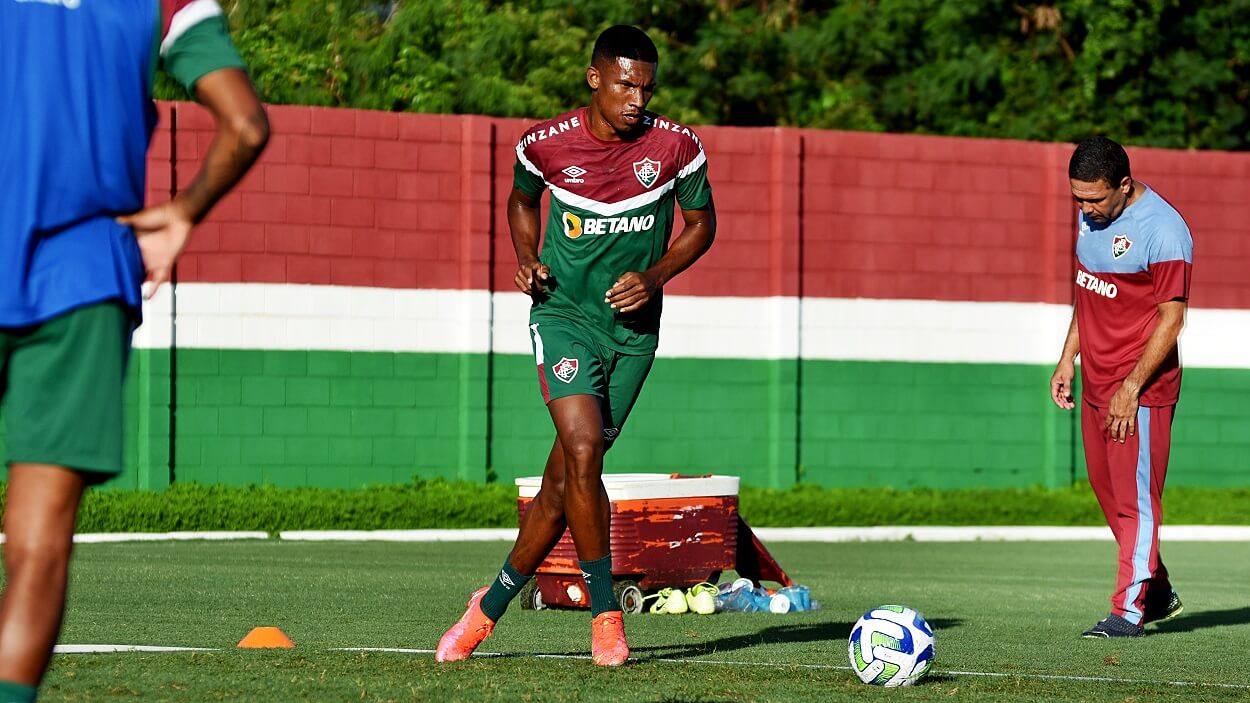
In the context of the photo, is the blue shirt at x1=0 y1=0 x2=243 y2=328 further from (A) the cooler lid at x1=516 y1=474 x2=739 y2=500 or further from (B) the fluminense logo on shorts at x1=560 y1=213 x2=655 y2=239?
(A) the cooler lid at x1=516 y1=474 x2=739 y2=500

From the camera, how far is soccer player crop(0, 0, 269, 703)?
12.4 ft

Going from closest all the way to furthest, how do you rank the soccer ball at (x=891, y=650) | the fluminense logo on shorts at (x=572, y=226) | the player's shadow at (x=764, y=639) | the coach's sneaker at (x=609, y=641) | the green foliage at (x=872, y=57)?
the soccer ball at (x=891, y=650)
the coach's sneaker at (x=609, y=641)
the fluminense logo on shorts at (x=572, y=226)
the player's shadow at (x=764, y=639)
the green foliage at (x=872, y=57)

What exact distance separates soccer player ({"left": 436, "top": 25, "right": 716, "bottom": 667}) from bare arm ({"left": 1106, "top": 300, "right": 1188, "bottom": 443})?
2499 millimetres

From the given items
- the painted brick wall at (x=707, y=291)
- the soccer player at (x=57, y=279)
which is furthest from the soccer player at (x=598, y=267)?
the painted brick wall at (x=707, y=291)

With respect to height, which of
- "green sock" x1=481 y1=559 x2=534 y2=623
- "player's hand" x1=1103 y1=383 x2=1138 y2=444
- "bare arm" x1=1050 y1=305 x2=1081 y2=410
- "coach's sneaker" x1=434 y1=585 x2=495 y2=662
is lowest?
"coach's sneaker" x1=434 y1=585 x2=495 y2=662

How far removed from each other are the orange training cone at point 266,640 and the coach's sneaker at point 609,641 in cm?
130

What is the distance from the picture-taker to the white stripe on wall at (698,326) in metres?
17.7

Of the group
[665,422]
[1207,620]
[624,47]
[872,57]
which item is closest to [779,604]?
[1207,620]

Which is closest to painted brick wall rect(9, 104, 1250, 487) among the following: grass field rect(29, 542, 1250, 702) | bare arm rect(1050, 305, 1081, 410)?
grass field rect(29, 542, 1250, 702)

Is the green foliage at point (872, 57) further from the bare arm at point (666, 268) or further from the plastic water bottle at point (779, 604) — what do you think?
the bare arm at point (666, 268)

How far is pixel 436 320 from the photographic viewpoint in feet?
60.4

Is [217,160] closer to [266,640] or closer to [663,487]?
[266,640]

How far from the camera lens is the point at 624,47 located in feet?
24.0

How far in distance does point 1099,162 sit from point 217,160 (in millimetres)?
5789
